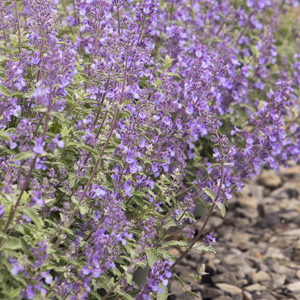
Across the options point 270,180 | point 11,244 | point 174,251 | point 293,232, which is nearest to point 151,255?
point 11,244

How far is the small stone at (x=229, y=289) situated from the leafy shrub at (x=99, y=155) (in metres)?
1.15

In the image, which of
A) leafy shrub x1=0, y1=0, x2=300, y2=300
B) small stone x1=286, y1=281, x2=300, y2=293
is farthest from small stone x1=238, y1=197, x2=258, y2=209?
leafy shrub x1=0, y1=0, x2=300, y2=300

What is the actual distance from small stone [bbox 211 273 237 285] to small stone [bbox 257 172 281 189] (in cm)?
258

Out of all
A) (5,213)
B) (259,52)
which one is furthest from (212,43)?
(5,213)

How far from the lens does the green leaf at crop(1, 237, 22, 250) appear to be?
2.18 metres

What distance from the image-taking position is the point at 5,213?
7.61 feet

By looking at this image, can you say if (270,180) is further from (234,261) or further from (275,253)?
(234,261)

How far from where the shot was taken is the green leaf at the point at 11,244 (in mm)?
2178

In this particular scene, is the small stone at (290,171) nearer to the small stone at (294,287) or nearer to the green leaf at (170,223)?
the small stone at (294,287)

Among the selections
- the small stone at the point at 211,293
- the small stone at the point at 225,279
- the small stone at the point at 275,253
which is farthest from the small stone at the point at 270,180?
the small stone at the point at 211,293

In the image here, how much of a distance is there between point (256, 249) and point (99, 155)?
11.1ft

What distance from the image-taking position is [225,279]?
14.8 ft

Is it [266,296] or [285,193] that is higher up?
[285,193]

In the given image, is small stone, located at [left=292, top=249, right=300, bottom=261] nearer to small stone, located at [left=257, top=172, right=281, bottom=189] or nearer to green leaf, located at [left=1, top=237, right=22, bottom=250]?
small stone, located at [left=257, top=172, right=281, bottom=189]
